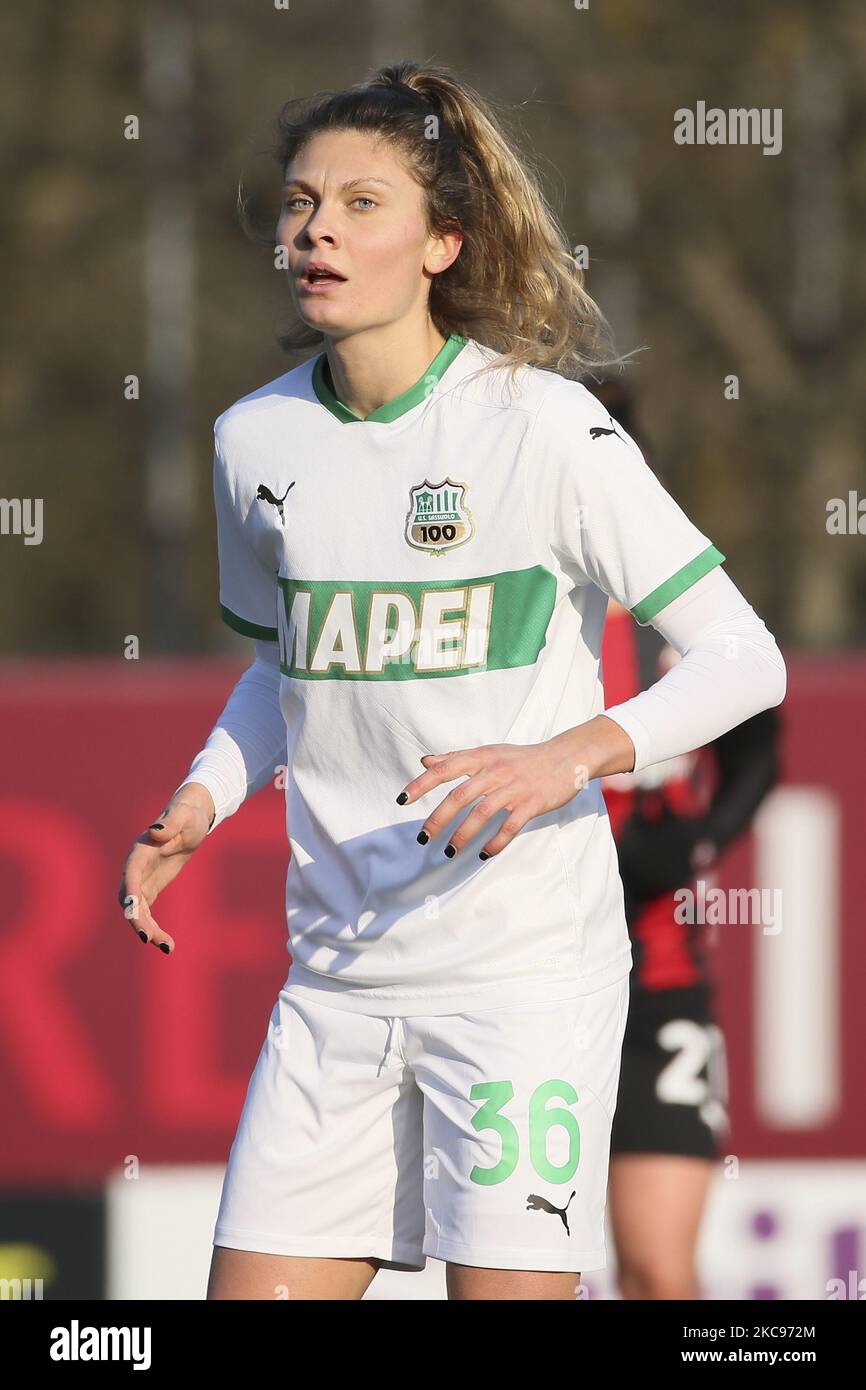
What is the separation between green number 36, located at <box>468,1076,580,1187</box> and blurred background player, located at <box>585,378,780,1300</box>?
1.32 meters

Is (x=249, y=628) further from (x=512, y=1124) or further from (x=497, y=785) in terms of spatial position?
(x=512, y=1124)

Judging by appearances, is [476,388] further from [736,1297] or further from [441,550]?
[736,1297]

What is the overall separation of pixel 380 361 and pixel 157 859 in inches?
31.2

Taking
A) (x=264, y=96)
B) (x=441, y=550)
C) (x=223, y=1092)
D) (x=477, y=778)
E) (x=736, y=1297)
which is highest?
A: (x=264, y=96)

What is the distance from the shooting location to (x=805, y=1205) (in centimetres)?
538

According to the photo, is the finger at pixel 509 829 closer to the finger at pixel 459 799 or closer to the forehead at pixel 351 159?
the finger at pixel 459 799

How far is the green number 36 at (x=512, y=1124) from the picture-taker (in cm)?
286

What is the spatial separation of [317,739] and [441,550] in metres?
0.33

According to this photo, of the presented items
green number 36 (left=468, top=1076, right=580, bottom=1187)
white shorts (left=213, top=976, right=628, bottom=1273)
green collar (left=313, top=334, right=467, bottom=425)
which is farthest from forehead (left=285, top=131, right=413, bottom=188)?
green number 36 (left=468, top=1076, right=580, bottom=1187)

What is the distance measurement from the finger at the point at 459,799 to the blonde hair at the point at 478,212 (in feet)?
2.29

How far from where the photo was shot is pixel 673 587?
2.89m

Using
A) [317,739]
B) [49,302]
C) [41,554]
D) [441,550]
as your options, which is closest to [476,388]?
[441,550]

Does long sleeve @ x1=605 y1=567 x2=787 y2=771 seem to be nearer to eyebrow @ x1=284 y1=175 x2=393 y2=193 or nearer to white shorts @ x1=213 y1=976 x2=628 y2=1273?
white shorts @ x1=213 y1=976 x2=628 y2=1273

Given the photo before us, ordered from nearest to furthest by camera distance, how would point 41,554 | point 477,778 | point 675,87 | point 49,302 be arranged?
point 477,778
point 675,87
point 49,302
point 41,554
